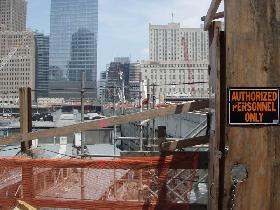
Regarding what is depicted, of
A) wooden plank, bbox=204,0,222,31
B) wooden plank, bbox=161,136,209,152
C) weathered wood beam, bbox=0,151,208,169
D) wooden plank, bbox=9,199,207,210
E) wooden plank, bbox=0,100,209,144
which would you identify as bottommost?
wooden plank, bbox=9,199,207,210

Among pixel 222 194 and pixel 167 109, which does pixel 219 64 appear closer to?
pixel 222 194

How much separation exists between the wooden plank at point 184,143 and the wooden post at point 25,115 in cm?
327

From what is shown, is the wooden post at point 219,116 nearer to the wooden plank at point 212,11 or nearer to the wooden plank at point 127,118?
the wooden plank at point 212,11

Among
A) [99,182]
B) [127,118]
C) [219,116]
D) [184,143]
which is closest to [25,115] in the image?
[99,182]

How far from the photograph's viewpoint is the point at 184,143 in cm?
490

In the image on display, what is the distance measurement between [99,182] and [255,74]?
337cm

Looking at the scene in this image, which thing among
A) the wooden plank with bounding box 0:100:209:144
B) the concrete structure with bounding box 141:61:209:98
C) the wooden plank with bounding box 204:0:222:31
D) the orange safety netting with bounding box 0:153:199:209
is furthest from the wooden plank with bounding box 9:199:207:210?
the concrete structure with bounding box 141:61:209:98

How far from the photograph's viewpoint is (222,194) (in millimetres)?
3379

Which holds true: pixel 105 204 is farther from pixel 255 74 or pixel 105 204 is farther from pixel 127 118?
pixel 255 74

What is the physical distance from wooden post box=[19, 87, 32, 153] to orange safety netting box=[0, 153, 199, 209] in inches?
57.8

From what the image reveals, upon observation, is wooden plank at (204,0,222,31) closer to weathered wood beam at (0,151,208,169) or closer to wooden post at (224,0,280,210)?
wooden post at (224,0,280,210)

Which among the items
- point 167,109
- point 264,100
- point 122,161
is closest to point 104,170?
point 122,161

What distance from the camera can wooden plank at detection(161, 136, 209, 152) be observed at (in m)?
4.82

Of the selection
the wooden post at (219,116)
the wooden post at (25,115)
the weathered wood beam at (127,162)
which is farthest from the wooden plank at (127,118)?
the wooden post at (25,115)
